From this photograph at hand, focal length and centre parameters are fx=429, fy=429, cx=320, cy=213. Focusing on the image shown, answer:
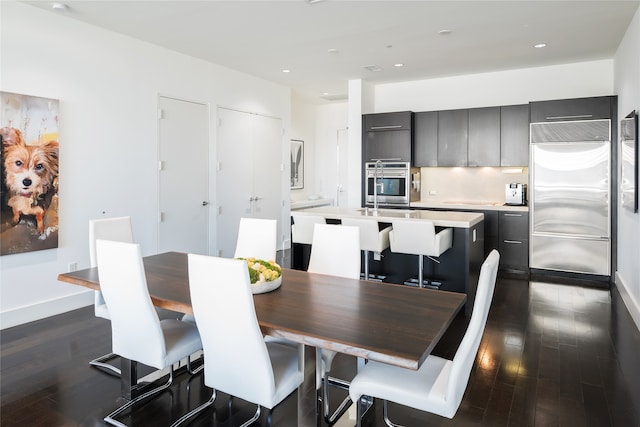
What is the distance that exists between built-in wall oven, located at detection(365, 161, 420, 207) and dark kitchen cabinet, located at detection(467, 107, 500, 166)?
900 millimetres

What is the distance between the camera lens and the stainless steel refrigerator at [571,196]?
17.7 feet

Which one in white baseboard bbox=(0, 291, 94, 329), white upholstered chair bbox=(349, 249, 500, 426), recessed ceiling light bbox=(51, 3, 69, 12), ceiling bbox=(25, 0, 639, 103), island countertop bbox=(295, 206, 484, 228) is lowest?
white baseboard bbox=(0, 291, 94, 329)

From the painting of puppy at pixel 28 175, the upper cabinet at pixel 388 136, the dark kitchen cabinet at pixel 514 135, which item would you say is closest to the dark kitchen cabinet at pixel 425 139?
the upper cabinet at pixel 388 136

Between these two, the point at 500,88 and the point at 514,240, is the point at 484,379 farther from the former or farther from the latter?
the point at 500,88

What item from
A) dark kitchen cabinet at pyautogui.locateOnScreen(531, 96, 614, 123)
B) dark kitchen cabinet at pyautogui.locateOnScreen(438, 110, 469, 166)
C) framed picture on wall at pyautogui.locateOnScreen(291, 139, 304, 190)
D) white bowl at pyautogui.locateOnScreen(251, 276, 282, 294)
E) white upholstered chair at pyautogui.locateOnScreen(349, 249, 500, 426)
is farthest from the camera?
framed picture on wall at pyautogui.locateOnScreen(291, 139, 304, 190)

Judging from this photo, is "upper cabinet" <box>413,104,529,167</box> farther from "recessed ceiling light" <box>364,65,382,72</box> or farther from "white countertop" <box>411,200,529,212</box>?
"recessed ceiling light" <box>364,65,382,72</box>

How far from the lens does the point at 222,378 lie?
192 centimetres

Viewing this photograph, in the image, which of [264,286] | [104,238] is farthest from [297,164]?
[264,286]

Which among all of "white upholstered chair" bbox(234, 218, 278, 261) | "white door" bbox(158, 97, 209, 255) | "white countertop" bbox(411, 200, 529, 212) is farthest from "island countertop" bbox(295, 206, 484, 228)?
"white door" bbox(158, 97, 209, 255)

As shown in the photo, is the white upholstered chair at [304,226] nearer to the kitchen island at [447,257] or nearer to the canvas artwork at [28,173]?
the kitchen island at [447,257]

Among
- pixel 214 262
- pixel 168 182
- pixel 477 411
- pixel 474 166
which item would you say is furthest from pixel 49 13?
pixel 474 166

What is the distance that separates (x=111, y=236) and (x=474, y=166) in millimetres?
5095

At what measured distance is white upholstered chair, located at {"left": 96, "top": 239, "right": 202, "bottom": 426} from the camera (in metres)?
2.13

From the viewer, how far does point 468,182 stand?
266 inches
